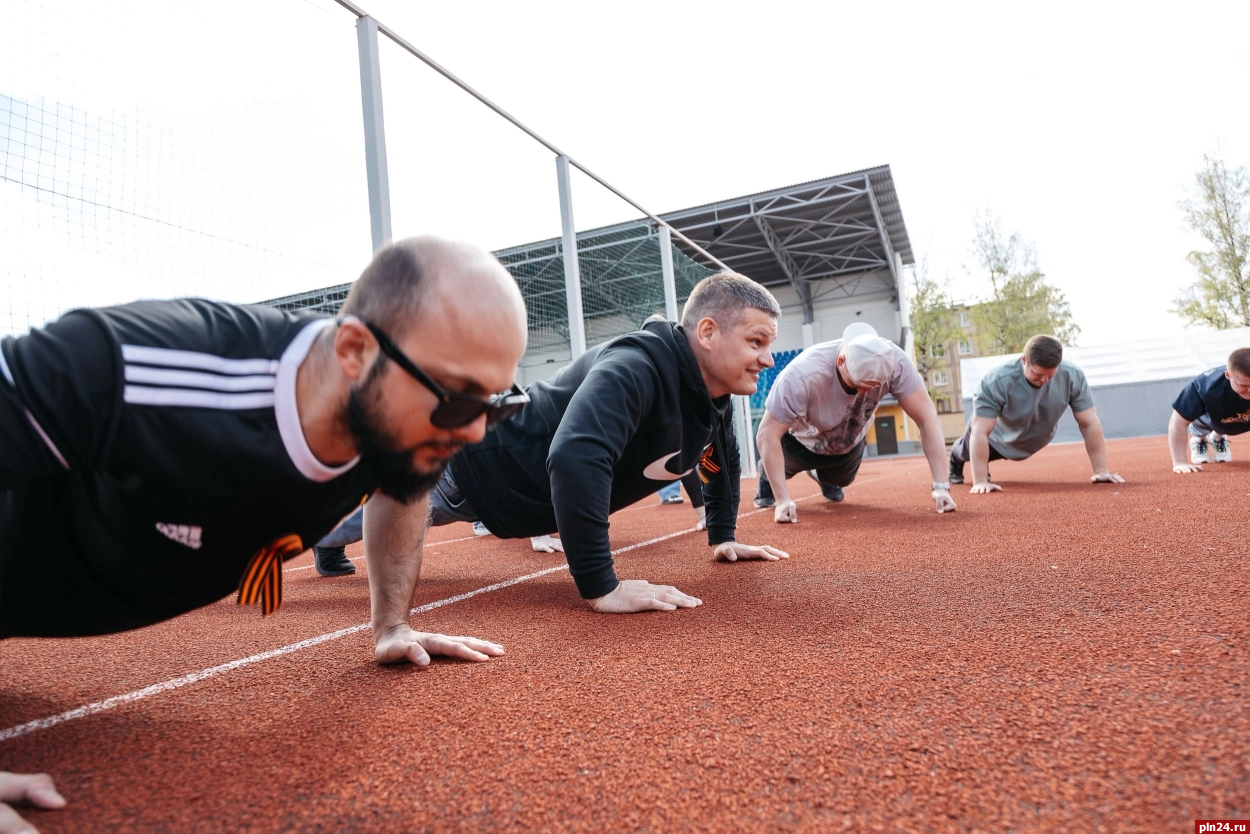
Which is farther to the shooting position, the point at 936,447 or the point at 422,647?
the point at 936,447

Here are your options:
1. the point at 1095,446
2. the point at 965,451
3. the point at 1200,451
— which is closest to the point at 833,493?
the point at 965,451

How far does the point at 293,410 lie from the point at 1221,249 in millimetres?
32504

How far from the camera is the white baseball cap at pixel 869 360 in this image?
4.91 meters

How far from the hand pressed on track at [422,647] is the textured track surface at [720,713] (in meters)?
0.05

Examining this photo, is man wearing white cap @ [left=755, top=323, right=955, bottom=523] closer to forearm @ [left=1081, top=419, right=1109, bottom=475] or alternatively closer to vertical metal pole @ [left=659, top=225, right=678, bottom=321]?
forearm @ [left=1081, top=419, right=1109, bottom=475]

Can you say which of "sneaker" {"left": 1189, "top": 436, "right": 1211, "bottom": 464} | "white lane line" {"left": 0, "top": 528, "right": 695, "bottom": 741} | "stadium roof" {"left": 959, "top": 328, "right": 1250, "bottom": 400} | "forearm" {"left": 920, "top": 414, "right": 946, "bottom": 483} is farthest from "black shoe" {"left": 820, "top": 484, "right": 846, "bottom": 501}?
"stadium roof" {"left": 959, "top": 328, "right": 1250, "bottom": 400}

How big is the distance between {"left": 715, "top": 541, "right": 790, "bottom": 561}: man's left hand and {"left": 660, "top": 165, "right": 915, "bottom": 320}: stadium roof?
784 inches

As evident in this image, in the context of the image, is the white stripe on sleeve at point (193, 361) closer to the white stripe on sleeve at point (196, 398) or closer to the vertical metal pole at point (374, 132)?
the white stripe on sleeve at point (196, 398)

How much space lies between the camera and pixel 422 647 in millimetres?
1968

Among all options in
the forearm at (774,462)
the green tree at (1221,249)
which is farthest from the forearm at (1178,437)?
the green tree at (1221,249)

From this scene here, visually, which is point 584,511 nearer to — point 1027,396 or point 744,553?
point 744,553

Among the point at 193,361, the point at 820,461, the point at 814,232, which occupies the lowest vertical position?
the point at 820,461

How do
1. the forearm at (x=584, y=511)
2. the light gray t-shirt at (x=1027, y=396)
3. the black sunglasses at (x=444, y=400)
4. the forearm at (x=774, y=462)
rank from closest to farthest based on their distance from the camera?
1. the black sunglasses at (x=444, y=400)
2. the forearm at (x=584, y=511)
3. the forearm at (x=774, y=462)
4. the light gray t-shirt at (x=1027, y=396)

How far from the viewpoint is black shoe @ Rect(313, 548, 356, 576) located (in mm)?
4062
